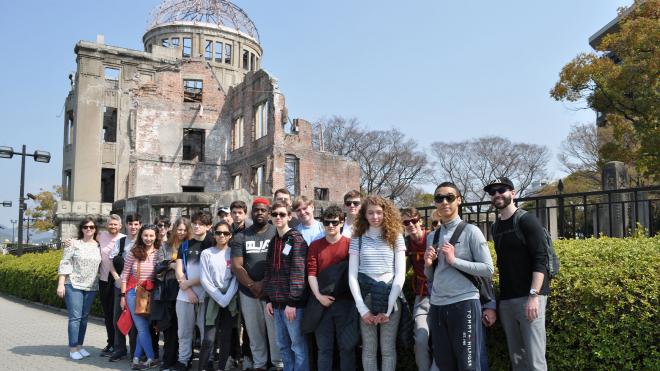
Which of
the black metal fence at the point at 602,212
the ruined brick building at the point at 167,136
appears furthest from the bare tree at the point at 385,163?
the black metal fence at the point at 602,212

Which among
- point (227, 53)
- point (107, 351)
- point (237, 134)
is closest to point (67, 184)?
→ point (237, 134)

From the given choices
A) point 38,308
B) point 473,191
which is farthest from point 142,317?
point 473,191

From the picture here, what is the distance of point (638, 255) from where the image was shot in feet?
16.2

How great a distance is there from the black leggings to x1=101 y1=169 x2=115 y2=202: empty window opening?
118 ft

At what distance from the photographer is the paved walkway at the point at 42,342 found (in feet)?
25.0

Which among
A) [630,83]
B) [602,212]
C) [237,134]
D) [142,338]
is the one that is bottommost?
[142,338]

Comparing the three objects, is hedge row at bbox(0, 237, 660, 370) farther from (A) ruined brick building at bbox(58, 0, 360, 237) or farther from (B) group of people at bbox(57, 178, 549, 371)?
(A) ruined brick building at bbox(58, 0, 360, 237)

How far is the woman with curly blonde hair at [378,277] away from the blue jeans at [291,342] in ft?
2.74

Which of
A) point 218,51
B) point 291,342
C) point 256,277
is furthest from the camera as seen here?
point 218,51

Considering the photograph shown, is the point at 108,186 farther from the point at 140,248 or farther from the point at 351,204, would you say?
the point at 351,204

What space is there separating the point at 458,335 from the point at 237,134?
114 feet

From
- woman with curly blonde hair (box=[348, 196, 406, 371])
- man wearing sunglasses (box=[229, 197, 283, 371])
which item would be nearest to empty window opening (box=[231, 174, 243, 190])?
man wearing sunglasses (box=[229, 197, 283, 371])

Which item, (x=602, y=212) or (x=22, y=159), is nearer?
(x=602, y=212)

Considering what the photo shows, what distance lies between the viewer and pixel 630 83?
58.2ft
